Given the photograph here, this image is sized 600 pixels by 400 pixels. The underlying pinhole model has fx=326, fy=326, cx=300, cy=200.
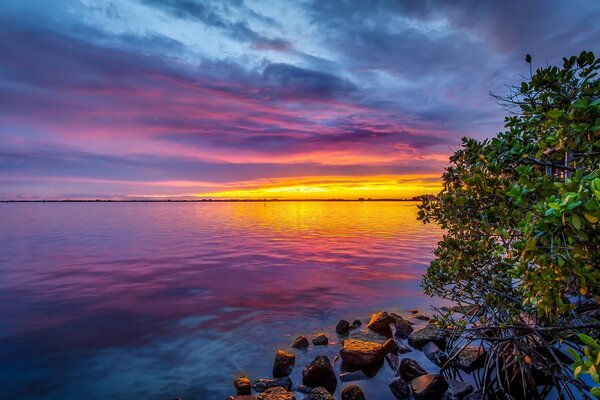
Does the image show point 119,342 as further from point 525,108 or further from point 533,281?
point 525,108

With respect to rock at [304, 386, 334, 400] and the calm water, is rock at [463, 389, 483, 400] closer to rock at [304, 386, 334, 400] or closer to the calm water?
the calm water

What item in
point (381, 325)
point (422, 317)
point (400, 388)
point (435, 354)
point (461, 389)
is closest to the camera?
point (461, 389)

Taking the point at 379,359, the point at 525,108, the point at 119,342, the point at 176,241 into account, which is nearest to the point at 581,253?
the point at 525,108

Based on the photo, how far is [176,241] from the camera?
4309cm

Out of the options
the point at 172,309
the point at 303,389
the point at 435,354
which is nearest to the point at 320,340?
the point at 303,389

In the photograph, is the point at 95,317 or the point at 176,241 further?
the point at 176,241

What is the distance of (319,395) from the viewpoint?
8.73 metres

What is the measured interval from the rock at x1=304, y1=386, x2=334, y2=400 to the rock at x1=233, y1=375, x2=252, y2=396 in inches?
74.9

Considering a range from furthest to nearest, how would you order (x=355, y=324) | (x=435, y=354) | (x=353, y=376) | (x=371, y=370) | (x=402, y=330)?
(x=355, y=324)
(x=402, y=330)
(x=435, y=354)
(x=371, y=370)
(x=353, y=376)

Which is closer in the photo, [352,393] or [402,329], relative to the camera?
[352,393]

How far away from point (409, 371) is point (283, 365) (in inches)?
157

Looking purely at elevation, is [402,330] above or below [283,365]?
below

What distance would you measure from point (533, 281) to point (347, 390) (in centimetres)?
691

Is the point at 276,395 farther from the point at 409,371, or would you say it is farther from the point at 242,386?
the point at 409,371
